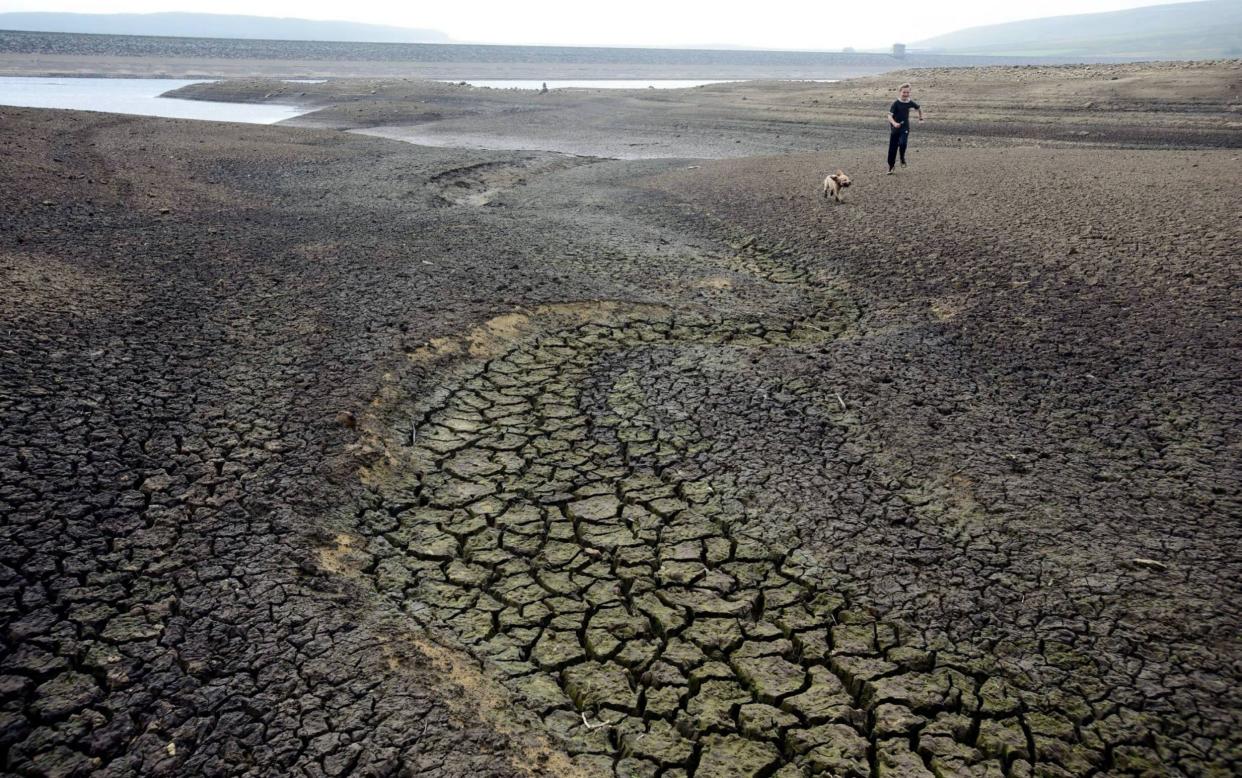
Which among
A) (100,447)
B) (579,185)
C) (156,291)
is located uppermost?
(579,185)

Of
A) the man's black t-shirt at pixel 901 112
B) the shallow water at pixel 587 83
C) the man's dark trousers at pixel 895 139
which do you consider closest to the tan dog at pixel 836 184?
the man's dark trousers at pixel 895 139

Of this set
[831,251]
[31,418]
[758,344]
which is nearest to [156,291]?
[31,418]

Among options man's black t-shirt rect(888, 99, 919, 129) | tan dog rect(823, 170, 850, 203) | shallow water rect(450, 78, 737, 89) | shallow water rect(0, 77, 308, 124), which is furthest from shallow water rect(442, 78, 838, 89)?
tan dog rect(823, 170, 850, 203)

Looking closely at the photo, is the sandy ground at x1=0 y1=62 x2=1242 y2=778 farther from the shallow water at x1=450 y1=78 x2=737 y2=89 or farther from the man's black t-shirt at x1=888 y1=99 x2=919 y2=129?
the shallow water at x1=450 y1=78 x2=737 y2=89

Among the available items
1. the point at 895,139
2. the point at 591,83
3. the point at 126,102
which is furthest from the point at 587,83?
the point at 895,139

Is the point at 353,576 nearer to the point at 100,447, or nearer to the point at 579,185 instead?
the point at 100,447

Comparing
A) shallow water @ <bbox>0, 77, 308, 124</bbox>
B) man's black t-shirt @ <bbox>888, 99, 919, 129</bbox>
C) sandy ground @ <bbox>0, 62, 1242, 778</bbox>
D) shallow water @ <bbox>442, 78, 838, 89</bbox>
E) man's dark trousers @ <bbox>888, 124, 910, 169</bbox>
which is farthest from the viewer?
shallow water @ <bbox>442, 78, 838, 89</bbox>
